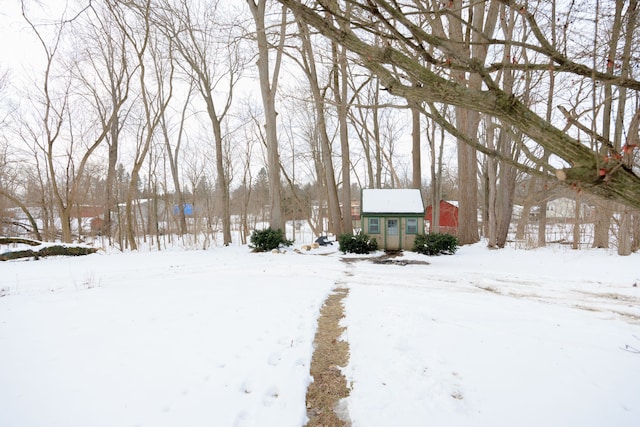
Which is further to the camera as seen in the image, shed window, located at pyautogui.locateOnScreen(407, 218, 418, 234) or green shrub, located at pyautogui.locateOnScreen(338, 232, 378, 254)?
shed window, located at pyautogui.locateOnScreen(407, 218, 418, 234)

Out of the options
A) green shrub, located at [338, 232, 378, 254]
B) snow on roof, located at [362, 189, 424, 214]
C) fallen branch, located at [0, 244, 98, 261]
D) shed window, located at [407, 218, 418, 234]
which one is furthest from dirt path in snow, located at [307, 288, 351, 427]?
fallen branch, located at [0, 244, 98, 261]

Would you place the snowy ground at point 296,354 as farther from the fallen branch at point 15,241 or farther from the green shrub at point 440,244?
the fallen branch at point 15,241

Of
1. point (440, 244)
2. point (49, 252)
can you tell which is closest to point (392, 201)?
point (440, 244)

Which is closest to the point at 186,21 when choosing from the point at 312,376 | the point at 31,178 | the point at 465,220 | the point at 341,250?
the point at 341,250

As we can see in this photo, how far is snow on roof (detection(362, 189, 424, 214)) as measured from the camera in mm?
13430

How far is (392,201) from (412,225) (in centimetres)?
146

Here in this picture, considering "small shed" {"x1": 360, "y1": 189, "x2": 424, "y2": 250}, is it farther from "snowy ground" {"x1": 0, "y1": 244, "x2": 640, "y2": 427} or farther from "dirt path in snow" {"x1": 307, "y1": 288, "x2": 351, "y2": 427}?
"dirt path in snow" {"x1": 307, "y1": 288, "x2": 351, "y2": 427}

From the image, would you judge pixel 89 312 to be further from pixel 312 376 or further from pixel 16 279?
pixel 16 279

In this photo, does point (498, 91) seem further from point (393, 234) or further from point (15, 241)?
point (15, 241)

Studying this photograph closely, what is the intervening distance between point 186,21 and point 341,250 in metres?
11.9

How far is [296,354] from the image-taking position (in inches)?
121

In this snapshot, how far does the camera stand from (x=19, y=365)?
2.42 meters

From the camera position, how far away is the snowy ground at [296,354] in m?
2.10

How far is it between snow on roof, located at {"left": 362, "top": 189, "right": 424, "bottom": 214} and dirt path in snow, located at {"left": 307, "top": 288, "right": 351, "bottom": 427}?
31.3 ft
